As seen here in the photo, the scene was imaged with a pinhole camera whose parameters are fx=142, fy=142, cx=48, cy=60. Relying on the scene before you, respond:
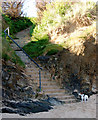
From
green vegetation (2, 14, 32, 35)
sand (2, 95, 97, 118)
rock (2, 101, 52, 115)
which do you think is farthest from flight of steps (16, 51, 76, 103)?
green vegetation (2, 14, 32, 35)

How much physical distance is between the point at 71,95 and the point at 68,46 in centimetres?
252

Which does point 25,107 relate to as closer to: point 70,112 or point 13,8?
point 70,112

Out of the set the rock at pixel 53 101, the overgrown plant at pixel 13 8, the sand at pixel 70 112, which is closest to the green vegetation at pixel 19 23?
the overgrown plant at pixel 13 8

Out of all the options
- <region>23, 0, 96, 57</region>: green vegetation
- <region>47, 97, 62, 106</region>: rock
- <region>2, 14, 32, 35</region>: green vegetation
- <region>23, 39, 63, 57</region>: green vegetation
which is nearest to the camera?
<region>47, 97, 62, 106</region>: rock

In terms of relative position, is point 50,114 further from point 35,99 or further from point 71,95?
point 71,95

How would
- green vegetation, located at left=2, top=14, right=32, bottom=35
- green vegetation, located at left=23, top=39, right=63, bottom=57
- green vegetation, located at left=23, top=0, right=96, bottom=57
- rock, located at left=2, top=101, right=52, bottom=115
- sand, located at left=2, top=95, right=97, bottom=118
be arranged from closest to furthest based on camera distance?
sand, located at left=2, top=95, right=97, bottom=118
rock, located at left=2, top=101, right=52, bottom=115
green vegetation, located at left=23, top=39, right=63, bottom=57
green vegetation, located at left=23, top=0, right=96, bottom=57
green vegetation, located at left=2, top=14, right=32, bottom=35

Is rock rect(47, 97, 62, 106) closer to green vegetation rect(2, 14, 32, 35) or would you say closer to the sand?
the sand

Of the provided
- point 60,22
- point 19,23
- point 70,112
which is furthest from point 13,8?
point 70,112

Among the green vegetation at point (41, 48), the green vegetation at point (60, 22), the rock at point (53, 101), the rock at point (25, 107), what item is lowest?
the rock at point (53, 101)

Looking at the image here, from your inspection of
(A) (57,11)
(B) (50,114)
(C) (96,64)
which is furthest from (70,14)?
(B) (50,114)

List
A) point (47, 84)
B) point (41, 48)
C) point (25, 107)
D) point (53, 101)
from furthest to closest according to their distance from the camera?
point (41, 48) → point (47, 84) → point (53, 101) → point (25, 107)

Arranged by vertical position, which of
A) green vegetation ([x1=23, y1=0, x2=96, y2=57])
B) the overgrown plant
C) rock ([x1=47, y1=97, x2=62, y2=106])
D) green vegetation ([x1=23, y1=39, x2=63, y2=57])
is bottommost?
rock ([x1=47, y1=97, x2=62, y2=106])

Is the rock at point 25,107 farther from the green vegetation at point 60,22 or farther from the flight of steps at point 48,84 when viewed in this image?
the green vegetation at point 60,22

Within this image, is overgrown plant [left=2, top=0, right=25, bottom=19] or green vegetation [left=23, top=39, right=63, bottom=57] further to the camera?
overgrown plant [left=2, top=0, right=25, bottom=19]
